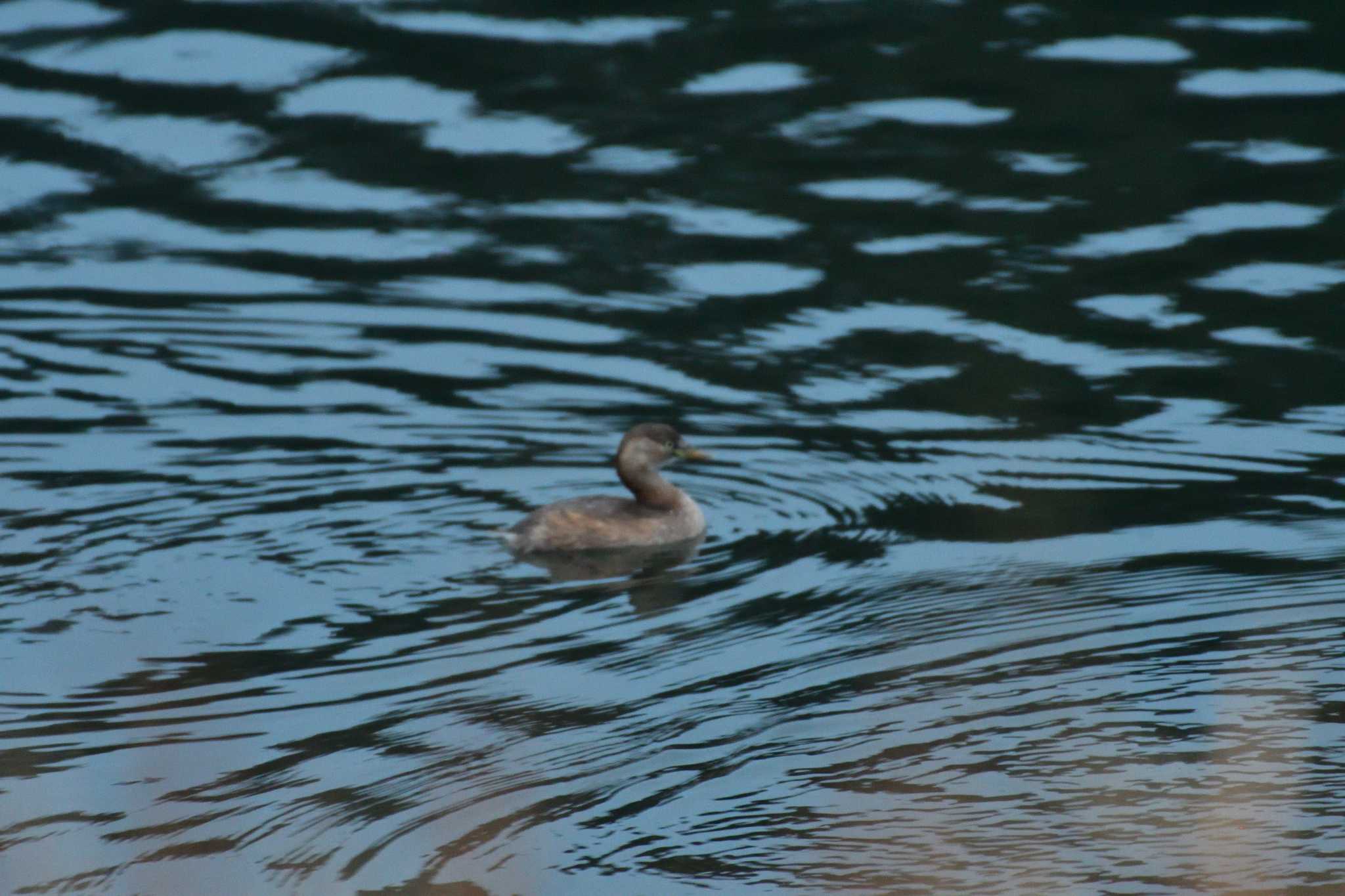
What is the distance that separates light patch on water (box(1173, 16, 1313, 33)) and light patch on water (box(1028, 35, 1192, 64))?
0.44 metres

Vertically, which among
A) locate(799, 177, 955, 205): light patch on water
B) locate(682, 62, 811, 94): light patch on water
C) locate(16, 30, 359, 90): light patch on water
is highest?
locate(16, 30, 359, 90): light patch on water

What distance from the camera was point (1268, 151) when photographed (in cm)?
1666

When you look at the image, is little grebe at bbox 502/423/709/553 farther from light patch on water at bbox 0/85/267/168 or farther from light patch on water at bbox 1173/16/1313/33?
light patch on water at bbox 1173/16/1313/33

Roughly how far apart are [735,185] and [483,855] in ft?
34.2

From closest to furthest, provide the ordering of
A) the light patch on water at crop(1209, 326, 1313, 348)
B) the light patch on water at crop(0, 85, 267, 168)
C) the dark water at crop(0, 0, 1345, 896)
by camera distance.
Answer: the dark water at crop(0, 0, 1345, 896), the light patch on water at crop(1209, 326, 1313, 348), the light patch on water at crop(0, 85, 267, 168)

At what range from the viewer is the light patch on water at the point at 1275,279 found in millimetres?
Result: 14250

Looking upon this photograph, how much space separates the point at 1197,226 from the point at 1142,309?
158 centimetres

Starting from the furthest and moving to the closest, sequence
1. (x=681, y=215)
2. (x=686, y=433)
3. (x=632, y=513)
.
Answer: (x=681, y=215)
(x=686, y=433)
(x=632, y=513)

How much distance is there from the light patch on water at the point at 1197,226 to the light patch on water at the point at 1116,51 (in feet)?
9.32

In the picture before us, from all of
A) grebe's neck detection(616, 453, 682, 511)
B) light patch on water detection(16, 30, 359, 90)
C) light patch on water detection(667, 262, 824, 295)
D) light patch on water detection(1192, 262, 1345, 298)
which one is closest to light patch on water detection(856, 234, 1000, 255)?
light patch on water detection(667, 262, 824, 295)

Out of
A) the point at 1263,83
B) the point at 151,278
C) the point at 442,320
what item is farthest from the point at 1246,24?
the point at 151,278

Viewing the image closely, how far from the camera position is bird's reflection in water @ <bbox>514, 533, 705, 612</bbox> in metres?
10.2

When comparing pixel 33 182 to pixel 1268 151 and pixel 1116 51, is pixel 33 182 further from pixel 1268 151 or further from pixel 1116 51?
pixel 1268 151

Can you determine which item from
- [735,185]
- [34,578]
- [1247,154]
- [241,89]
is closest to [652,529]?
[34,578]
